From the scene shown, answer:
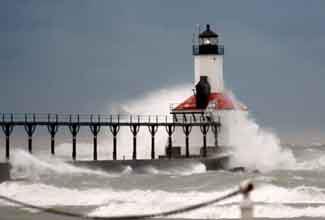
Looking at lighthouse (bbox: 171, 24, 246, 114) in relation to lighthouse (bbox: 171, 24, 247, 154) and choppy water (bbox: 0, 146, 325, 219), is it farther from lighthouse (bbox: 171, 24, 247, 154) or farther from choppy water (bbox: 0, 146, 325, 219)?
choppy water (bbox: 0, 146, 325, 219)

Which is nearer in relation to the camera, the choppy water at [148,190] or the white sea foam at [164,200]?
the white sea foam at [164,200]

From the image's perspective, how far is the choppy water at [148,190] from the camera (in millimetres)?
26453

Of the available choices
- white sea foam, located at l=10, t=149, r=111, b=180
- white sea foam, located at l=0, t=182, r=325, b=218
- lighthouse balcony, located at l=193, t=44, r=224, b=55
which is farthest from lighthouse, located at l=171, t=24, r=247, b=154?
white sea foam, located at l=0, t=182, r=325, b=218

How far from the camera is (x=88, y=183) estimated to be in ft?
129

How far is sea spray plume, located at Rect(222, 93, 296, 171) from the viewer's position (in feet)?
186

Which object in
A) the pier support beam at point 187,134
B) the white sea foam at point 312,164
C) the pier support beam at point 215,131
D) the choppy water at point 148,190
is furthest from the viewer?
the white sea foam at point 312,164

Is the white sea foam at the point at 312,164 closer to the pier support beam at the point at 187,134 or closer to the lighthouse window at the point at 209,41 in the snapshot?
the pier support beam at the point at 187,134

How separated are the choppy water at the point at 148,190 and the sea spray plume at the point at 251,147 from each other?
314 inches

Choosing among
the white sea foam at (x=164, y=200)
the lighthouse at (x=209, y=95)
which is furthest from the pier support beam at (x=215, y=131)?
the white sea foam at (x=164, y=200)

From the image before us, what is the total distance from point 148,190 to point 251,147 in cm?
2472

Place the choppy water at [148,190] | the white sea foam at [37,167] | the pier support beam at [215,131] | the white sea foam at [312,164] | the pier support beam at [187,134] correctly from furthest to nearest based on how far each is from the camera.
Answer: the white sea foam at [312,164] → the pier support beam at [215,131] → the pier support beam at [187,134] → the white sea foam at [37,167] → the choppy water at [148,190]

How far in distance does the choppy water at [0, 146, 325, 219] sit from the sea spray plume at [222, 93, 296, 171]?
26.2ft

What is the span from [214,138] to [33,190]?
21220 millimetres

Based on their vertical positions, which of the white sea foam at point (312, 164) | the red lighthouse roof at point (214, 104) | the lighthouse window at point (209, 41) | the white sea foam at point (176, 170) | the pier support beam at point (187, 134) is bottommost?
the white sea foam at point (312, 164)
